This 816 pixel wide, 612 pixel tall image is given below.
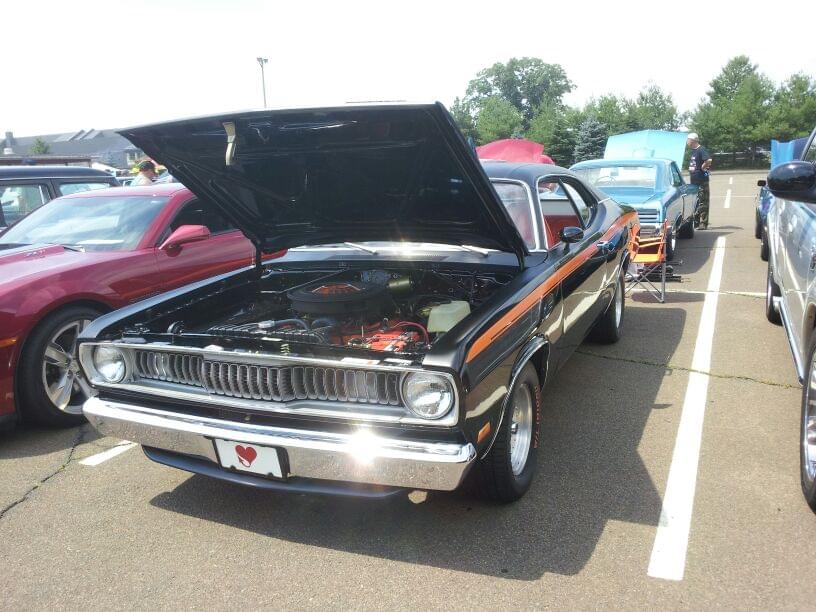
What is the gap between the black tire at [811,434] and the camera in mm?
2924

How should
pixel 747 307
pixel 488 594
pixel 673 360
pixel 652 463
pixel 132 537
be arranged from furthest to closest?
1. pixel 747 307
2. pixel 673 360
3. pixel 652 463
4. pixel 132 537
5. pixel 488 594

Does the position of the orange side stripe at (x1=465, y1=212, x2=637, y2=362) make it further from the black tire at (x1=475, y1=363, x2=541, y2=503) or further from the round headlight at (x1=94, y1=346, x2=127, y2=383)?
the round headlight at (x1=94, y1=346, x2=127, y2=383)

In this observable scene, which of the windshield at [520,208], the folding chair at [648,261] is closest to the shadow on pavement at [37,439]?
the windshield at [520,208]

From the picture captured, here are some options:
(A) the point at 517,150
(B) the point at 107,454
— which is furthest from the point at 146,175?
(A) the point at 517,150

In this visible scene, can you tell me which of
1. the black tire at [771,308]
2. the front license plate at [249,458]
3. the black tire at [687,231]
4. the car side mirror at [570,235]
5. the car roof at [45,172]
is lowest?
the black tire at [687,231]

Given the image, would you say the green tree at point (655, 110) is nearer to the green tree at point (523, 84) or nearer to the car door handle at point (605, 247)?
the green tree at point (523, 84)

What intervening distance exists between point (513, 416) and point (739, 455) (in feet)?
4.57

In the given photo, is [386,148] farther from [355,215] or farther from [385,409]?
[385,409]

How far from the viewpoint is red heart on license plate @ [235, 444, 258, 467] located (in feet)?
8.89

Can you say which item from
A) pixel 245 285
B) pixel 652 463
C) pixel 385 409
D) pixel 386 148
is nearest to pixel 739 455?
pixel 652 463

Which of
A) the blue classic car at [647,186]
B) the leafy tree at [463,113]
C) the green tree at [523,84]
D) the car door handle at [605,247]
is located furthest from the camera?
the green tree at [523,84]

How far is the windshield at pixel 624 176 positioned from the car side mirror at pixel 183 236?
20.1 feet

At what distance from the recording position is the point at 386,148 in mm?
3266

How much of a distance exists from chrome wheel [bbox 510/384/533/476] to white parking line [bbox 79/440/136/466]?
7.11 ft
